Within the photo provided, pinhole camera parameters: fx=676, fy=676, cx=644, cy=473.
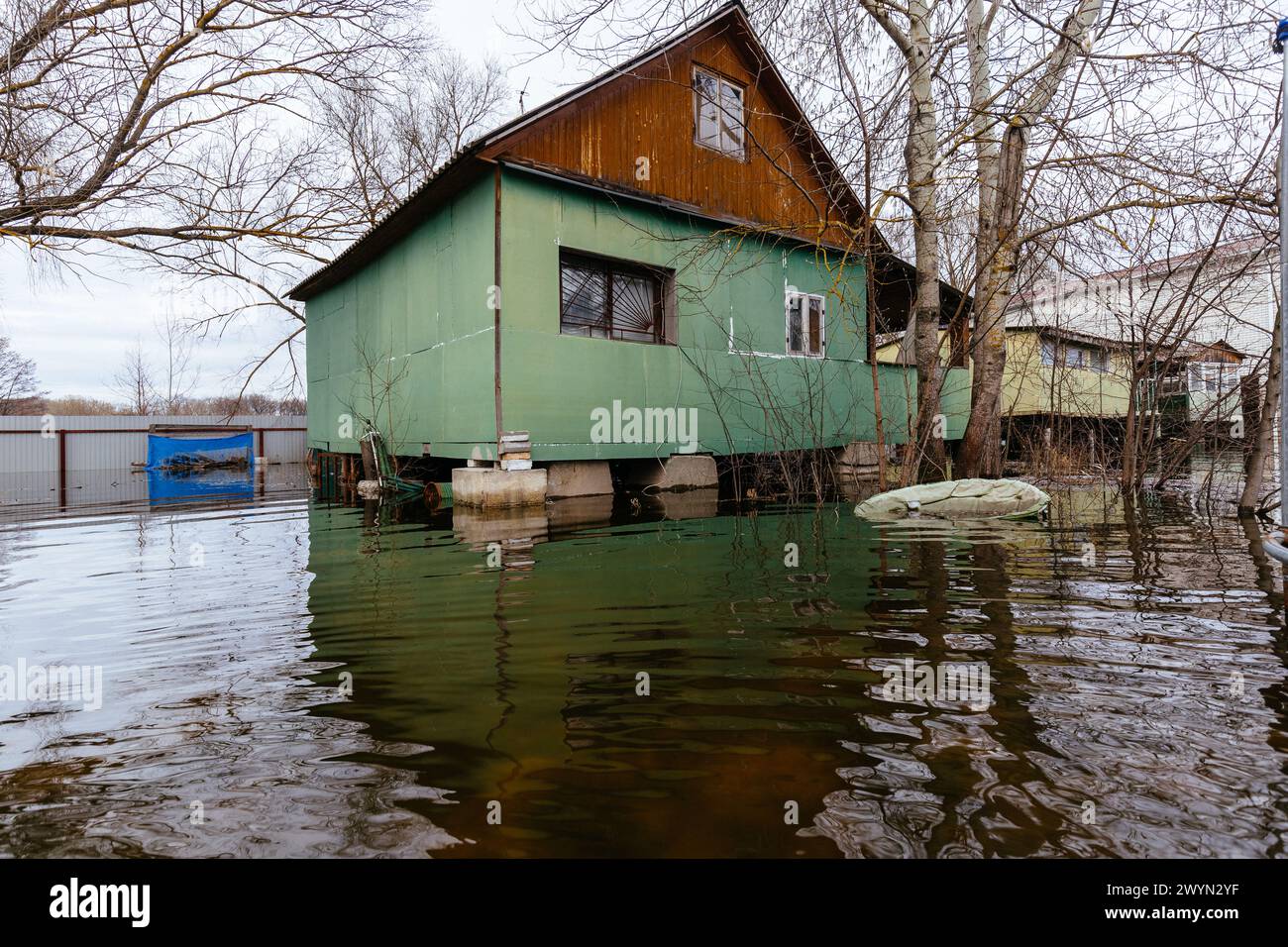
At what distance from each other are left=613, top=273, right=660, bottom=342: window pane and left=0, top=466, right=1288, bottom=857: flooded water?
268 inches

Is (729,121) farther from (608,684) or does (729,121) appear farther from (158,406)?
(158,406)

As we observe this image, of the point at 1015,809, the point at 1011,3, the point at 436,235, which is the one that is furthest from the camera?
the point at 436,235

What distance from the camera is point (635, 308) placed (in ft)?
38.4

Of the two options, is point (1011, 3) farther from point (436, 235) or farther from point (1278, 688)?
point (436, 235)

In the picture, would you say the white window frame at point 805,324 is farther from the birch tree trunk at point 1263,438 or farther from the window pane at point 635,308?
the birch tree trunk at point 1263,438

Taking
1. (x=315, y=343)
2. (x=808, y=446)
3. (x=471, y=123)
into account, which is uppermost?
(x=471, y=123)

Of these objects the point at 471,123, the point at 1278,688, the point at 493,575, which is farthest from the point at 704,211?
the point at 471,123

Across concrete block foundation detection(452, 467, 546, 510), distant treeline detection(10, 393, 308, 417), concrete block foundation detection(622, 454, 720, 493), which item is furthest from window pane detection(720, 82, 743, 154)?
distant treeline detection(10, 393, 308, 417)

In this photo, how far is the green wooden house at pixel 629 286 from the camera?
9891mm

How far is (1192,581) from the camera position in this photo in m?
4.58

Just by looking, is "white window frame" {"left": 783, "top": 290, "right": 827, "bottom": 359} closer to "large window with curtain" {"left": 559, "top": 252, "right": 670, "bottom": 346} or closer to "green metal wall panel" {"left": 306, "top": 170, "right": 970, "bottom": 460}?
"green metal wall panel" {"left": 306, "top": 170, "right": 970, "bottom": 460}

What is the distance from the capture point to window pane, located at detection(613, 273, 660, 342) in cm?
1152

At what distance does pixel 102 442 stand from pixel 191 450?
320 inches
